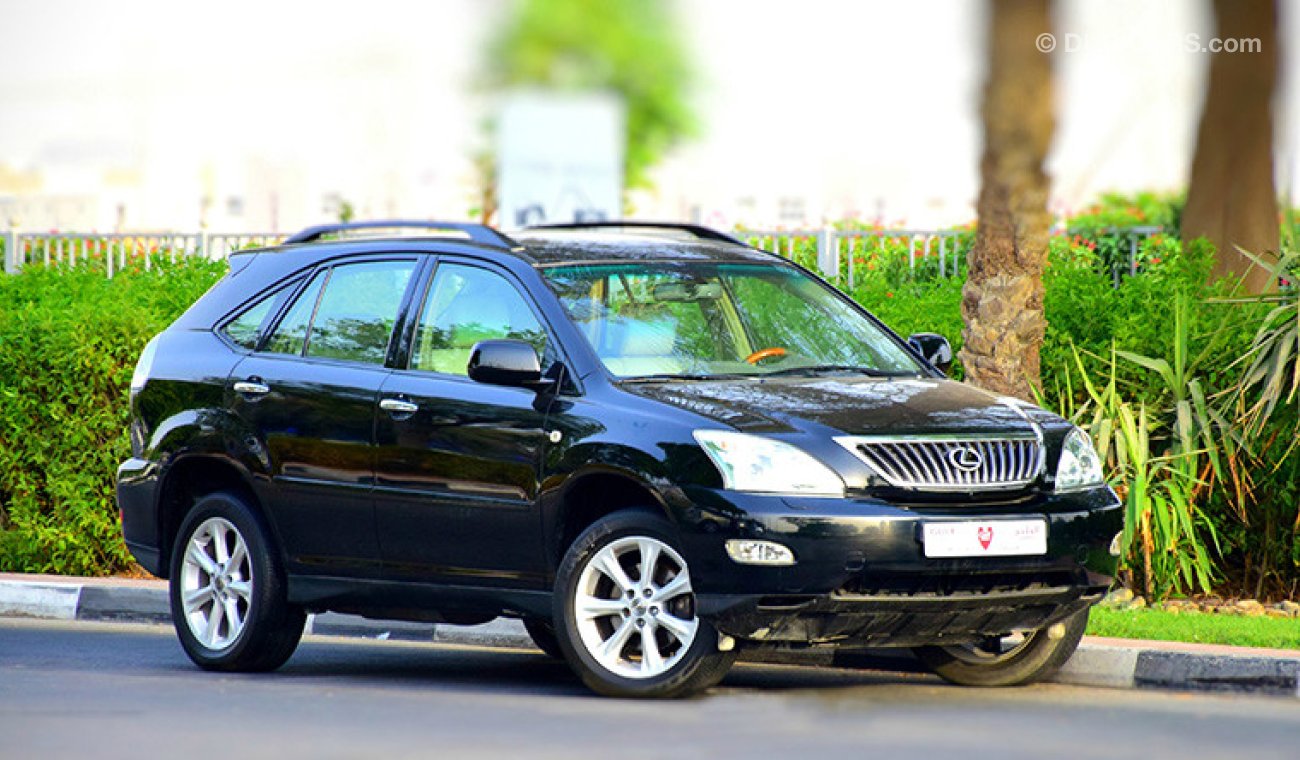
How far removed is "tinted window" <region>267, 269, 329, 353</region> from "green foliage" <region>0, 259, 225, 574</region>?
3634mm

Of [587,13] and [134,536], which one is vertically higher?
[587,13]

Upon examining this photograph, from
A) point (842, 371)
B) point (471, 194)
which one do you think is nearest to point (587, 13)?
point (471, 194)

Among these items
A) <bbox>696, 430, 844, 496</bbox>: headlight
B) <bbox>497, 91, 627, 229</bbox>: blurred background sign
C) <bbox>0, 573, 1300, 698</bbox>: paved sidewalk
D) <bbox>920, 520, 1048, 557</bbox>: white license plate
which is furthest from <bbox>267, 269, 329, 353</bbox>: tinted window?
<bbox>497, 91, 627, 229</bbox>: blurred background sign

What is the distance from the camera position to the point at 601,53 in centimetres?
3750

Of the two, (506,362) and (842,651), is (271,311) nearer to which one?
(506,362)

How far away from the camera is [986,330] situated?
1171 centimetres

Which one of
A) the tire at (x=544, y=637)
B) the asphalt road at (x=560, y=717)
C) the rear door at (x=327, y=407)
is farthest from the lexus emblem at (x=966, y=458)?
the tire at (x=544, y=637)

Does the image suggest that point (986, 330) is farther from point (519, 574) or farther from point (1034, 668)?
point (519, 574)

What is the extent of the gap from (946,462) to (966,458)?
9 cm

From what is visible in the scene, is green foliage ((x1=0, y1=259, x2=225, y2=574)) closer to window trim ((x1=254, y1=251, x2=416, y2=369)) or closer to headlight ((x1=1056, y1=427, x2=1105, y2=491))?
window trim ((x1=254, y1=251, x2=416, y2=369))

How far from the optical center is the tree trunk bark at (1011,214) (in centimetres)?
1168

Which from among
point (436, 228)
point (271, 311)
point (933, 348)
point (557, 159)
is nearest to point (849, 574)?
point (933, 348)

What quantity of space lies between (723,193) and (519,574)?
32.9 m

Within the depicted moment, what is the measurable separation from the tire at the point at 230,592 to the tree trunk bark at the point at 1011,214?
3.88 metres
